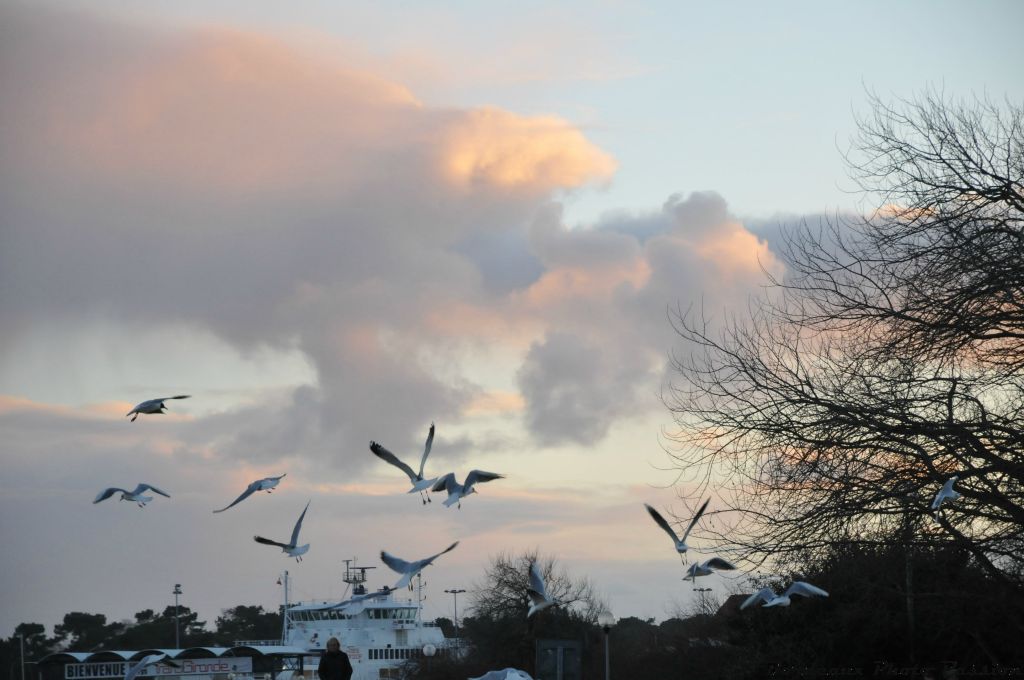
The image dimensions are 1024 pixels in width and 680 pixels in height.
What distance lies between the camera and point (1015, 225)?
16.9 m

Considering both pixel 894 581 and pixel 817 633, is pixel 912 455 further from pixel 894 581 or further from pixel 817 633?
pixel 817 633

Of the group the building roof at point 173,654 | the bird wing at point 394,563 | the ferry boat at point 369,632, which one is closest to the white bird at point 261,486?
the bird wing at point 394,563

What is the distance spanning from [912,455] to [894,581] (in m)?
6.25

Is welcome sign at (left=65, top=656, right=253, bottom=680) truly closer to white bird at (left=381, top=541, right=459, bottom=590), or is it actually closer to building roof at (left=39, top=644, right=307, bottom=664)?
building roof at (left=39, top=644, right=307, bottom=664)

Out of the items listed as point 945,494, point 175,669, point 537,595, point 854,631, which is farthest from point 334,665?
point 175,669

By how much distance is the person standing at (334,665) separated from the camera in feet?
56.1

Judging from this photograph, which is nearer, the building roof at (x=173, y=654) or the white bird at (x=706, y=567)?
the white bird at (x=706, y=567)

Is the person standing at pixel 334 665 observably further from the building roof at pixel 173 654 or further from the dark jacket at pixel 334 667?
the building roof at pixel 173 654

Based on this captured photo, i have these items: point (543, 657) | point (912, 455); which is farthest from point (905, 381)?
point (543, 657)

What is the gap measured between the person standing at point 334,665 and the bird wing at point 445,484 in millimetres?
2608

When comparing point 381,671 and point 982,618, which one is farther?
point 381,671

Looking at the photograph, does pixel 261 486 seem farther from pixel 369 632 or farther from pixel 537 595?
pixel 369 632

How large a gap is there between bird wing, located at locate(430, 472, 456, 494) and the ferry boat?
49.0 metres

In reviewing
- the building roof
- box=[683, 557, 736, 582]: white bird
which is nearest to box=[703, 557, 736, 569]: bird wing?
box=[683, 557, 736, 582]: white bird
